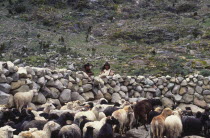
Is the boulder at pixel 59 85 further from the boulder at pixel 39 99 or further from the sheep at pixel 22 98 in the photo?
the sheep at pixel 22 98

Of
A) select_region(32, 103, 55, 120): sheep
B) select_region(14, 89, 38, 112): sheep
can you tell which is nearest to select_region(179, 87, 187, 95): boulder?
select_region(32, 103, 55, 120): sheep

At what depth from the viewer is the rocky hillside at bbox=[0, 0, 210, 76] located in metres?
18.9

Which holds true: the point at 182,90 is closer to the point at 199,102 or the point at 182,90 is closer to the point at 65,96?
the point at 199,102

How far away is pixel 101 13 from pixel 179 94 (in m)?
27.4

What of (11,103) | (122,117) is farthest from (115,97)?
(122,117)

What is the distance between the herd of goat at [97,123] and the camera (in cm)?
623

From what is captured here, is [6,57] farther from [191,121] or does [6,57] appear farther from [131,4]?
[131,4]

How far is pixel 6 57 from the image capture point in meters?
20.4

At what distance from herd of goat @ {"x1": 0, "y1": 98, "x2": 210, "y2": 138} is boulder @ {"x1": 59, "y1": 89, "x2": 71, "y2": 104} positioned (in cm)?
218

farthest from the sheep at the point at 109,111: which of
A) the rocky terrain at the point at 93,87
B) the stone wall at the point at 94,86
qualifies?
the stone wall at the point at 94,86

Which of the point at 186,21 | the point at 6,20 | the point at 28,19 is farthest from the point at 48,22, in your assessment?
the point at 186,21

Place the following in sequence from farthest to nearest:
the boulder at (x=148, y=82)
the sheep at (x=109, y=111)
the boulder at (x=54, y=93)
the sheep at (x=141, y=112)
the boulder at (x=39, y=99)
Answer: the boulder at (x=148, y=82) → the boulder at (x=54, y=93) → the boulder at (x=39, y=99) → the sheep at (x=141, y=112) → the sheep at (x=109, y=111)

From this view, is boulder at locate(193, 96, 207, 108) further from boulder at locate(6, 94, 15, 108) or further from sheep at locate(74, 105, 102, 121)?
boulder at locate(6, 94, 15, 108)

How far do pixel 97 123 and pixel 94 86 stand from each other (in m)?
5.27
